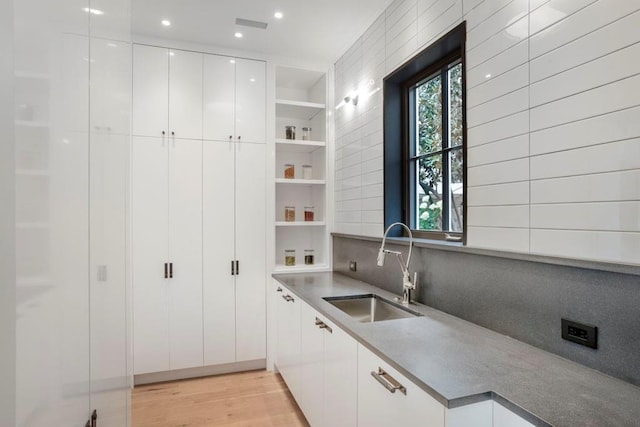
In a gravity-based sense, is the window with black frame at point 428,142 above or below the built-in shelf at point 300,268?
above

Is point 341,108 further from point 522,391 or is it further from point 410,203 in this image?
point 522,391

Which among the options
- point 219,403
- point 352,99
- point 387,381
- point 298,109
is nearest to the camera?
point 387,381

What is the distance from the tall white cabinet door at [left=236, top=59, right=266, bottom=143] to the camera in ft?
10.5

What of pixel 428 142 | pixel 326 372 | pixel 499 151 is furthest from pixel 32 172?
pixel 428 142

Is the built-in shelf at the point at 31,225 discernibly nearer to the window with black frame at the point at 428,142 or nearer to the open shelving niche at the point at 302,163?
the window with black frame at the point at 428,142

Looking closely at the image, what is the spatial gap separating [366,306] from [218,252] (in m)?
1.43

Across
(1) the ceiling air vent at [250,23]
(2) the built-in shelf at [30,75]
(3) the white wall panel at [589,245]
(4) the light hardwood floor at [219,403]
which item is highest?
(1) the ceiling air vent at [250,23]

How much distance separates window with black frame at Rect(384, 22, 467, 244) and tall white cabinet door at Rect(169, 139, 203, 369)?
1.63 metres

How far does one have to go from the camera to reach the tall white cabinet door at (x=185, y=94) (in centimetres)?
301

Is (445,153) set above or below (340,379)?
above

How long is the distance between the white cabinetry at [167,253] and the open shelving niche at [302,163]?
2.65ft

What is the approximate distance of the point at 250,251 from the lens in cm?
Answer: 322

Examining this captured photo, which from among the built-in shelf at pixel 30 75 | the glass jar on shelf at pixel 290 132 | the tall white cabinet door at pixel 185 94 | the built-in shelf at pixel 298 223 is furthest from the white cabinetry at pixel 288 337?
the built-in shelf at pixel 30 75

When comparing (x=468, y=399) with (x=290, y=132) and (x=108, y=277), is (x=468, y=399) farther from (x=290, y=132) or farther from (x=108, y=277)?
(x=290, y=132)
